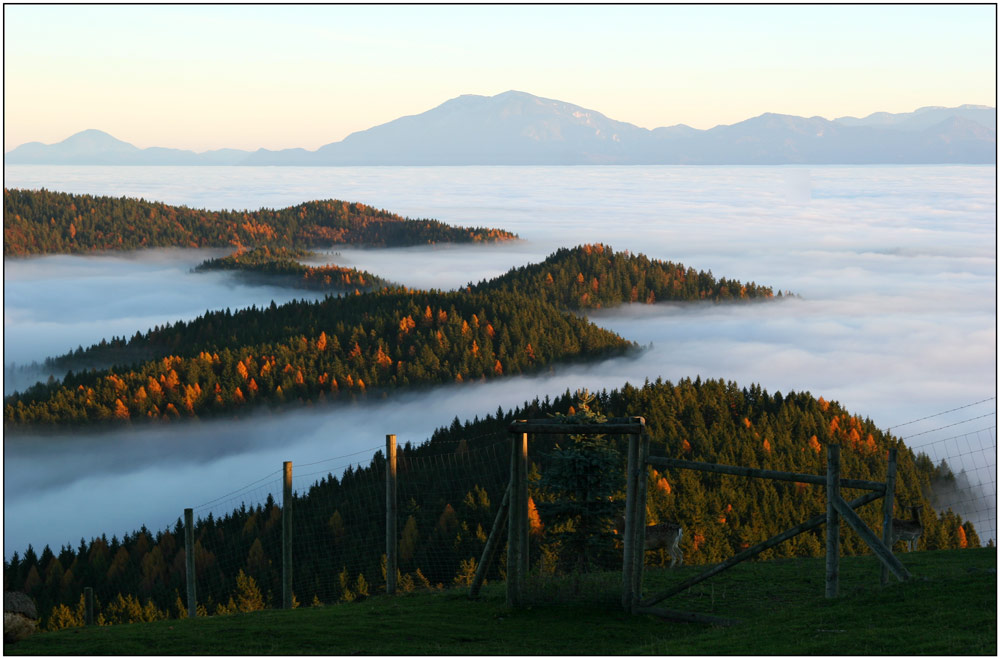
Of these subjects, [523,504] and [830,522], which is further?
[523,504]

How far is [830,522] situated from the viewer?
14.9 meters

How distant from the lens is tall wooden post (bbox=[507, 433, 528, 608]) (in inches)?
701

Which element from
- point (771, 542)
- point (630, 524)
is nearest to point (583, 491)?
Answer: point (630, 524)

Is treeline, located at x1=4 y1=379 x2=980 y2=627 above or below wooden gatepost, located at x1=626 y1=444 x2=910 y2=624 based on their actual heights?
below

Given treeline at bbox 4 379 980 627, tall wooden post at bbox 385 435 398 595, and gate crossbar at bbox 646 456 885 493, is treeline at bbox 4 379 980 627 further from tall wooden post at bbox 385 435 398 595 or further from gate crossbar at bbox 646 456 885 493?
gate crossbar at bbox 646 456 885 493

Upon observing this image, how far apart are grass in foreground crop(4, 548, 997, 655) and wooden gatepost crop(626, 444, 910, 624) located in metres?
0.31

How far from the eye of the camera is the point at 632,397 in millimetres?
106438

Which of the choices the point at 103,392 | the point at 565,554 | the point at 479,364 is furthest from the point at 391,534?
the point at 103,392

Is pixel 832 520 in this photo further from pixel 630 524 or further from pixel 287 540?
pixel 287 540

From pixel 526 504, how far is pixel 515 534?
58 cm

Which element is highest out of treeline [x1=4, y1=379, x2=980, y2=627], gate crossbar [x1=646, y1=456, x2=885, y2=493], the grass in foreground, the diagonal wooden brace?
gate crossbar [x1=646, y1=456, x2=885, y2=493]

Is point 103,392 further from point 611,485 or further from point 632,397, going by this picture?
point 611,485

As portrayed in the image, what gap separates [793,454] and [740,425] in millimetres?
10377

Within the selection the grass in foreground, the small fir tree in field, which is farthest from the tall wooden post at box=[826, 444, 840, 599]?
the small fir tree in field
